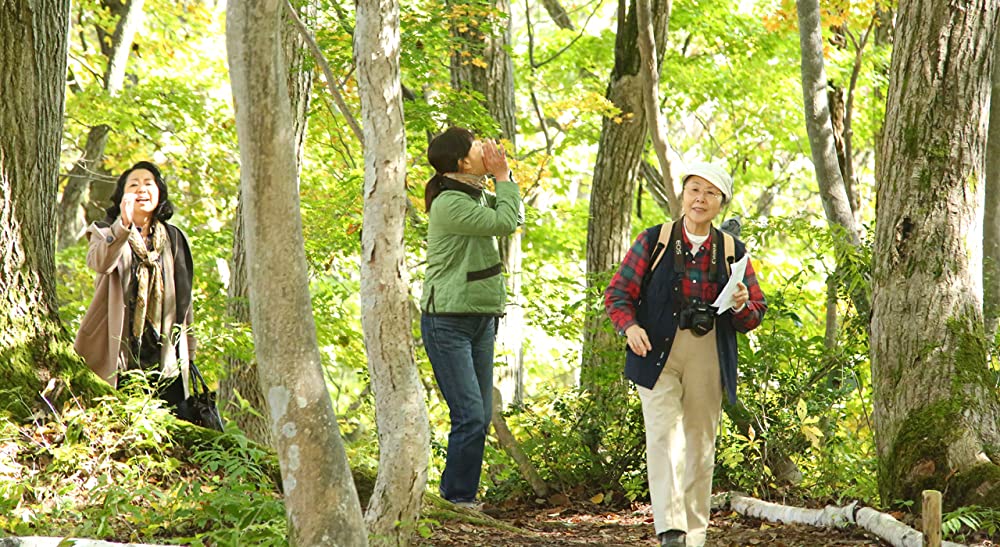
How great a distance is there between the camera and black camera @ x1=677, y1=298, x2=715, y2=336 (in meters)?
4.76

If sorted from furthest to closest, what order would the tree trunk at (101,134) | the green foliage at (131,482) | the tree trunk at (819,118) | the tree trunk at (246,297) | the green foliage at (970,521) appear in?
the tree trunk at (101,134) → the tree trunk at (246,297) → the tree trunk at (819,118) → the green foliage at (970,521) → the green foliage at (131,482)

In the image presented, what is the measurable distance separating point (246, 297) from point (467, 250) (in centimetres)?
403

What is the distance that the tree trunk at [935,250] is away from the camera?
5.18 m

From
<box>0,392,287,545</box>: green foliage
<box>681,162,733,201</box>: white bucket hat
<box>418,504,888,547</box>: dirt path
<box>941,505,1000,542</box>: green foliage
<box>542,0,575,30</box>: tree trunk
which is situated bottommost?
<box>418,504,888,547</box>: dirt path

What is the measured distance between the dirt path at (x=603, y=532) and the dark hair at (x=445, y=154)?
1.76 m

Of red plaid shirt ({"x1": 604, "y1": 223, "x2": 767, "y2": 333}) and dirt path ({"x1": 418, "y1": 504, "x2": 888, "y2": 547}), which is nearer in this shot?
red plaid shirt ({"x1": 604, "y1": 223, "x2": 767, "y2": 333})

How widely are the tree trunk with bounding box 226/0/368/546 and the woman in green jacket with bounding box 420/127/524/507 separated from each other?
1920 millimetres

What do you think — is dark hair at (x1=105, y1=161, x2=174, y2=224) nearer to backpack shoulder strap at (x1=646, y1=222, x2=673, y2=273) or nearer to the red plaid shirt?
the red plaid shirt

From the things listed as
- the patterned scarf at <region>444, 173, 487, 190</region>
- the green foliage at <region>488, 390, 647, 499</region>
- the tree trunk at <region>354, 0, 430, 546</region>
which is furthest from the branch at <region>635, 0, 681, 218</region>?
the tree trunk at <region>354, 0, 430, 546</region>

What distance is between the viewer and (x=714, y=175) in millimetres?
4828

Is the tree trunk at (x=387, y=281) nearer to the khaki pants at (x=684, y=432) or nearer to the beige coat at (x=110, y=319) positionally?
the khaki pants at (x=684, y=432)

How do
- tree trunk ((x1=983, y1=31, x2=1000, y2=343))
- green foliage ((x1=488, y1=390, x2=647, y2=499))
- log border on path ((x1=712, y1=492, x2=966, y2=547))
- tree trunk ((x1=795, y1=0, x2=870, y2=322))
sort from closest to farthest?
log border on path ((x1=712, y1=492, x2=966, y2=547))
green foliage ((x1=488, y1=390, x2=647, y2=499))
tree trunk ((x1=983, y1=31, x2=1000, y2=343))
tree trunk ((x1=795, y1=0, x2=870, y2=322))

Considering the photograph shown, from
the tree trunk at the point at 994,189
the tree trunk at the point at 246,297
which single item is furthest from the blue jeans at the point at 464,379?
the tree trunk at the point at 994,189

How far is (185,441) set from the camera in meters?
5.25
